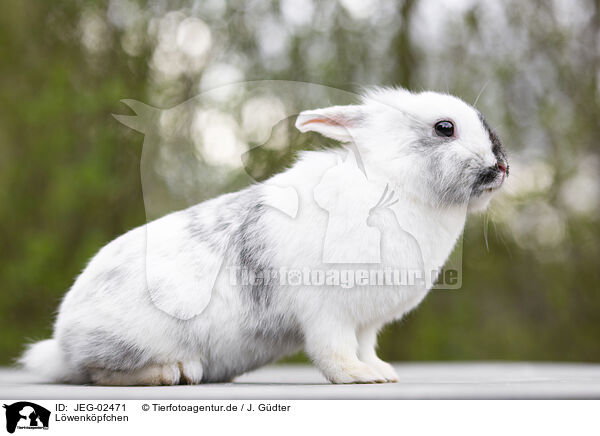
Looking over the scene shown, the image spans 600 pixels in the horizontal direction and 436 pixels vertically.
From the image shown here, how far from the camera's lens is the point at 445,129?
2.41 m

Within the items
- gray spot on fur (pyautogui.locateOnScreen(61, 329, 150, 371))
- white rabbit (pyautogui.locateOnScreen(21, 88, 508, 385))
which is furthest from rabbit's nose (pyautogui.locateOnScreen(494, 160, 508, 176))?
gray spot on fur (pyautogui.locateOnScreen(61, 329, 150, 371))

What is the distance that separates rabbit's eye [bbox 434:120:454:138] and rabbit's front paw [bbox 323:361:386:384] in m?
0.84

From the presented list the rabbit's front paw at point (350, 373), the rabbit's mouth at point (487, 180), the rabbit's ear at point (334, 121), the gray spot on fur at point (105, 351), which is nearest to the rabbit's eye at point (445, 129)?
the rabbit's mouth at point (487, 180)

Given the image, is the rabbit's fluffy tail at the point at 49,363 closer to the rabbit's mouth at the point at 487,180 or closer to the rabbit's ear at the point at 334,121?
the rabbit's ear at the point at 334,121

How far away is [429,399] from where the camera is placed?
208 centimetres

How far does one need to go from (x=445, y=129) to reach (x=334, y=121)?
392mm
